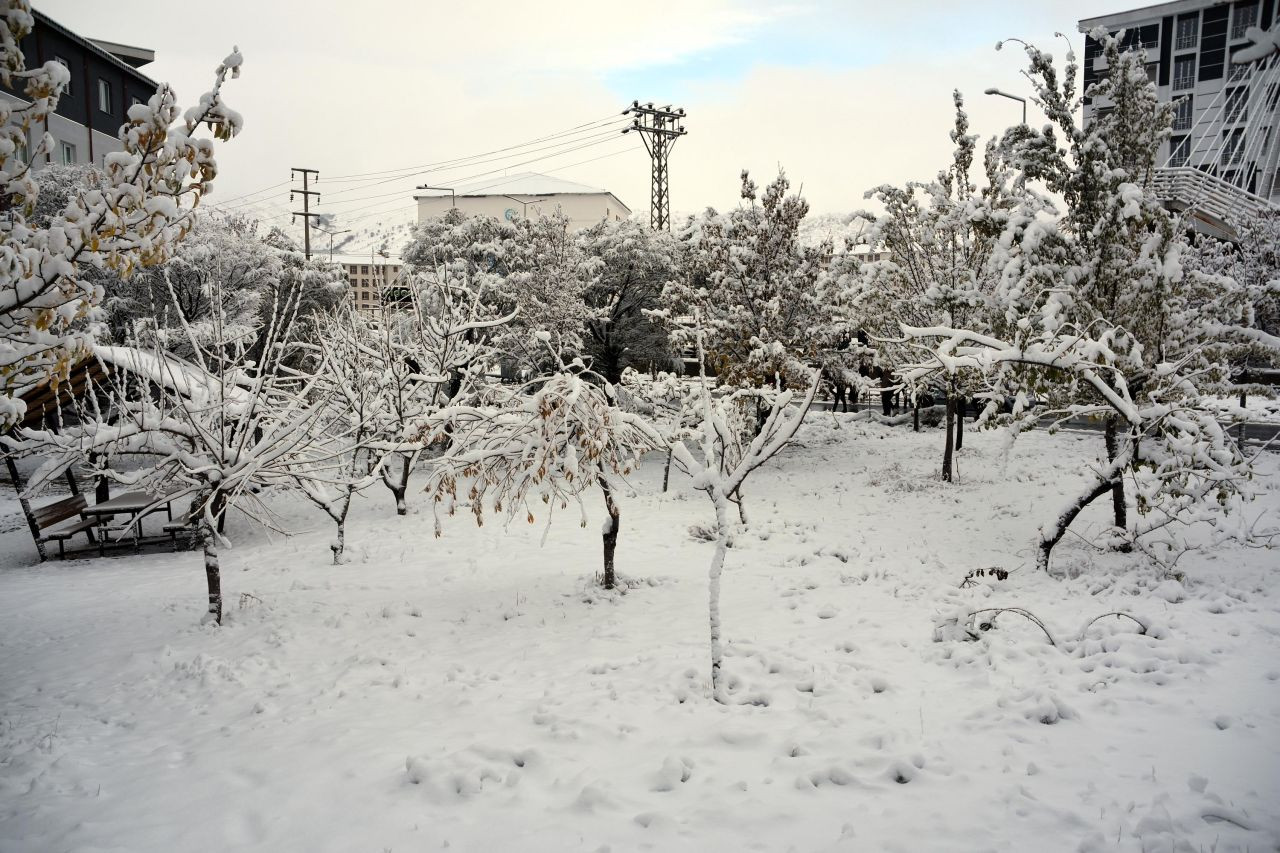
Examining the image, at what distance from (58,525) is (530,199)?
65989 mm

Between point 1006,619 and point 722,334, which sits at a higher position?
point 722,334

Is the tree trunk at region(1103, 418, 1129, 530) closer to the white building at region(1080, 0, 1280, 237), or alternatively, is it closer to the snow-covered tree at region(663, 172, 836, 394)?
the white building at region(1080, 0, 1280, 237)

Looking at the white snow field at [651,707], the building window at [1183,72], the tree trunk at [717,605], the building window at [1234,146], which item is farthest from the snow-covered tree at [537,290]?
the building window at [1183,72]

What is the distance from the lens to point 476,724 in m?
6.20

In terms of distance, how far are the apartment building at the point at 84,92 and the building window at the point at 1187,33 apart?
5486 centimetres

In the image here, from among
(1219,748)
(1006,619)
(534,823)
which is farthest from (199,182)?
(1006,619)

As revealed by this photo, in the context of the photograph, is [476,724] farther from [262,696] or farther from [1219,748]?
[1219,748]

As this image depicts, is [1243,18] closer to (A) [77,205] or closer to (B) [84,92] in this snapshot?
(A) [77,205]

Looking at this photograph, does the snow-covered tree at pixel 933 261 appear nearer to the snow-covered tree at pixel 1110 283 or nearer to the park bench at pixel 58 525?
the snow-covered tree at pixel 1110 283

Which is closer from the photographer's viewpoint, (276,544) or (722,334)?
(276,544)

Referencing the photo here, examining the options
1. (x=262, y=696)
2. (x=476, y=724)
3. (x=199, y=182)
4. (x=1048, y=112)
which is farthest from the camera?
(x=1048, y=112)

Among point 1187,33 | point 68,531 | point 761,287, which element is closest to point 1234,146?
point 761,287

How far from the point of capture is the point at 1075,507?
930cm

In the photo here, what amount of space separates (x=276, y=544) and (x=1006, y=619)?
12.3 metres
